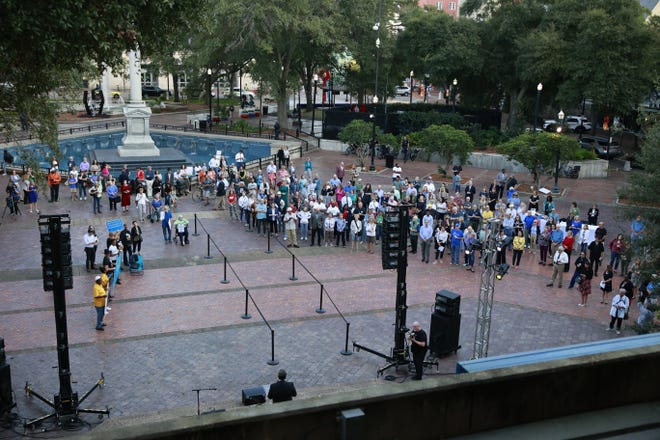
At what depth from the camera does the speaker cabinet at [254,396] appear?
11.4 metres

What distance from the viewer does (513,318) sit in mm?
17328

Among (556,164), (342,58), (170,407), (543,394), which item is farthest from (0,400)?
(342,58)

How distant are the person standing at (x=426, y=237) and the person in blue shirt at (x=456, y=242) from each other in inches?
28.9

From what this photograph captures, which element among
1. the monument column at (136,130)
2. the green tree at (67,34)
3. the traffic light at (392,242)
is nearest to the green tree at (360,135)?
the monument column at (136,130)

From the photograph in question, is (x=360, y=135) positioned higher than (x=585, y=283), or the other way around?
(x=360, y=135)

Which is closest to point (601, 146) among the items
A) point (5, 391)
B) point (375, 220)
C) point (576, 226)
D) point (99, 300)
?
point (576, 226)

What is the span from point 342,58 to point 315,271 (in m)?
34.9

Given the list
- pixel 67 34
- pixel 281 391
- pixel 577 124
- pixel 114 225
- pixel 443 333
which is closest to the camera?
pixel 281 391

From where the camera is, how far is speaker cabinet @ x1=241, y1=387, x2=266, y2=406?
11.4m

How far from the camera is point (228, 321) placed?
1648cm

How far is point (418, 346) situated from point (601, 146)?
1406 inches

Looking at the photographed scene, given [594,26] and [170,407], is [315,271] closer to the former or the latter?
[170,407]

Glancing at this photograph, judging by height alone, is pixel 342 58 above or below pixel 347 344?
above

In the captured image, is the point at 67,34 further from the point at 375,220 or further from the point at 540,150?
the point at 540,150
